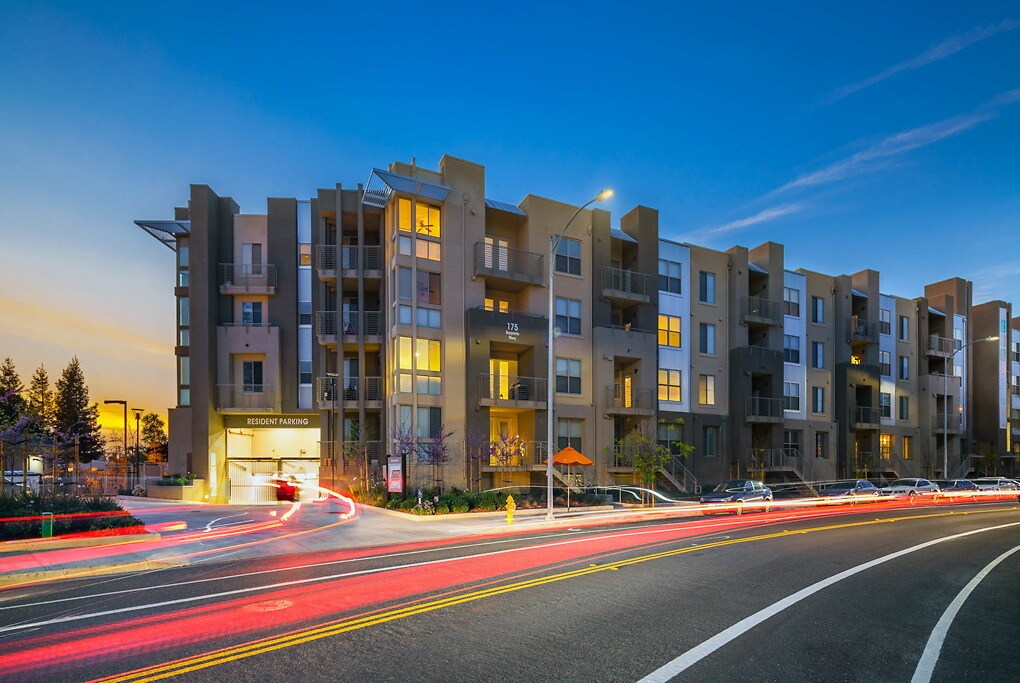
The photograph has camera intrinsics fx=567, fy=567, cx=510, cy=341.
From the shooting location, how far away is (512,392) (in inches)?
1251

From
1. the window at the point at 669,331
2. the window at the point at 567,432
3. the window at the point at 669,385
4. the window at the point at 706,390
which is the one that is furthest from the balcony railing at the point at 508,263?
the window at the point at 706,390

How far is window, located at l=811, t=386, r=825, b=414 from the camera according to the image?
44031 millimetres

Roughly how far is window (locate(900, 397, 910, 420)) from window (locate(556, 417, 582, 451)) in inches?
1377

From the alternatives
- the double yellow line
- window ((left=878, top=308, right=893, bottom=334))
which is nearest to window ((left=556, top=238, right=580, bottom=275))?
the double yellow line

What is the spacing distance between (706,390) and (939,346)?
30.8 m

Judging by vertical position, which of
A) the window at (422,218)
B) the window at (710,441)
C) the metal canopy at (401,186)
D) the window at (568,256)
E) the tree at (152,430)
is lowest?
the tree at (152,430)

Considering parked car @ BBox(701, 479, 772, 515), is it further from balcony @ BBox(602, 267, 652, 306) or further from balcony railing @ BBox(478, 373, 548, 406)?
balcony @ BBox(602, 267, 652, 306)

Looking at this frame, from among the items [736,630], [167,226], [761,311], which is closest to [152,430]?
[167,226]

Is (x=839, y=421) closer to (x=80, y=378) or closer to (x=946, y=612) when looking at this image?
(x=946, y=612)

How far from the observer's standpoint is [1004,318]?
59656mm

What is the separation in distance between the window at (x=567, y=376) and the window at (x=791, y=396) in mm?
18888

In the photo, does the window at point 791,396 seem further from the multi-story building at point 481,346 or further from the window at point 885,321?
the window at point 885,321

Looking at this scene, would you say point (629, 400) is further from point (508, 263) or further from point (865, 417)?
point (865, 417)

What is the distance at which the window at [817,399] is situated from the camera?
44031 millimetres
